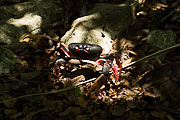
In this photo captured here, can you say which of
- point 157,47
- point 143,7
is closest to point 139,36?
point 157,47

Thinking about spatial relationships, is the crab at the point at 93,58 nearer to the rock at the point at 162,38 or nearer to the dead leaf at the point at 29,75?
the dead leaf at the point at 29,75

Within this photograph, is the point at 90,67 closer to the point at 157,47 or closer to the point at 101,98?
the point at 101,98

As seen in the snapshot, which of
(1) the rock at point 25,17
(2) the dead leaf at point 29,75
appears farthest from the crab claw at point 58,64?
(1) the rock at point 25,17

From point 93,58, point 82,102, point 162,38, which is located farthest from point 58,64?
point 162,38

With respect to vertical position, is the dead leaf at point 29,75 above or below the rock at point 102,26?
below

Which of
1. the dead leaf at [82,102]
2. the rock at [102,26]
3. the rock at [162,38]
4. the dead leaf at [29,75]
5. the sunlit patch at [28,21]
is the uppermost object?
the sunlit patch at [28,21]

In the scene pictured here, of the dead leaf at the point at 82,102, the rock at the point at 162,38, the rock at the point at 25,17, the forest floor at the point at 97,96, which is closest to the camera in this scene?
the forest floor at the point at 97,96

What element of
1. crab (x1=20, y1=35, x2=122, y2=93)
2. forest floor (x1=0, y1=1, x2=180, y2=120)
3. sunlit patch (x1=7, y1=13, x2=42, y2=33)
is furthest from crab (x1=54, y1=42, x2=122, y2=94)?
sunlit patch (x1=7, y1=13, x2=42, y2=33)

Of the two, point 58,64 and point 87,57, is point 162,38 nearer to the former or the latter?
point 87,57
